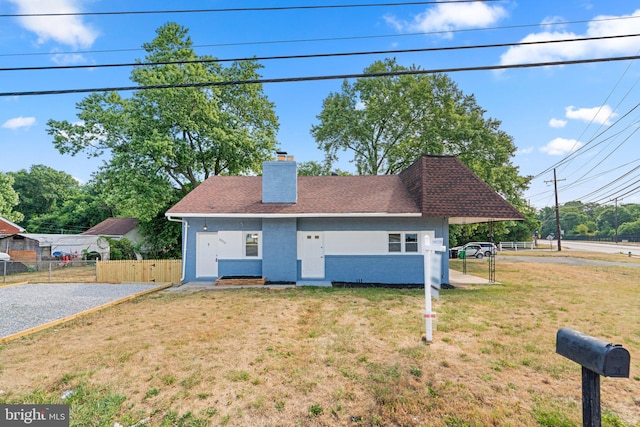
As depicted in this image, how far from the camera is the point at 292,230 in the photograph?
39.8 feet

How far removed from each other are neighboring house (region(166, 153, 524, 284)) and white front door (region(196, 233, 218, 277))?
42 millimetres

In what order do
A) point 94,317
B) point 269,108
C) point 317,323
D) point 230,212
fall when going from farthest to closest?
point 269,108 < point 230,212 < point 94,317 < point 317,323

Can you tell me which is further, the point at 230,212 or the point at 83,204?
the point at 83,204

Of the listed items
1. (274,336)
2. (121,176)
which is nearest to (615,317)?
(274,336)

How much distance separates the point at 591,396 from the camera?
8.02 ft

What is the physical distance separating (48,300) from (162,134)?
40.5 ft

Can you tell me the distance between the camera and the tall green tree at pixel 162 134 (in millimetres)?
17859

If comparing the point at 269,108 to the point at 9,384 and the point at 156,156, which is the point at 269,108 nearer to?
the point at 156,156

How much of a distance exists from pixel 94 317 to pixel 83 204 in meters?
39.9

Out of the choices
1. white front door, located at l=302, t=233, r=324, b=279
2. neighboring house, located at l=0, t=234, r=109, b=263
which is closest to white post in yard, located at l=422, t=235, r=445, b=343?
white front door, located at l=302, t=233, r=324, b=279

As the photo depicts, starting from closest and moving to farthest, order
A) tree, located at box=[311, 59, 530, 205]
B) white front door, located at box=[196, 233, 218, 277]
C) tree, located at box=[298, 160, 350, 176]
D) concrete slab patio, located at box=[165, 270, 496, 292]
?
concrete slab patio, located at box=[165, 270, 496, 292] → white front door, located at box=[196, 233, 218, 277] → tree, located at box=[311, 59, 530, 205] → tree, located at box=[298, 160, 350, 176]

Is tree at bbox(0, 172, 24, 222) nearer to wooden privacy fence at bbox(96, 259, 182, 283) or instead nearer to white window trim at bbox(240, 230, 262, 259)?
wooden privacy fence at bbox(96, 259, 182, 283)

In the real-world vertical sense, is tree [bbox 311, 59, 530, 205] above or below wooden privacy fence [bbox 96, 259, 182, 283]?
above
